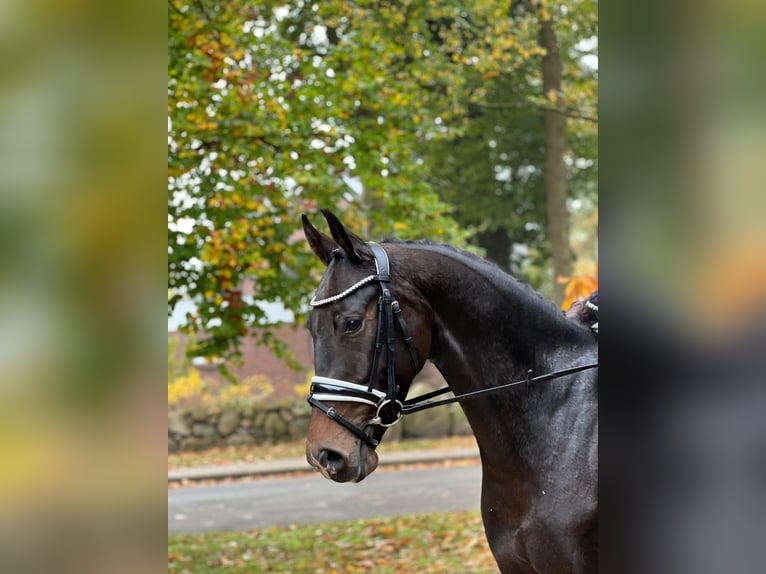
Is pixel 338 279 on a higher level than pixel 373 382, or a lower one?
higher

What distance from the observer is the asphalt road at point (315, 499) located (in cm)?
1051

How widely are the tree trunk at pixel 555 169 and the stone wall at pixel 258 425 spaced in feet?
20.4

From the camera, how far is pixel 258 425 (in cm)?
1767

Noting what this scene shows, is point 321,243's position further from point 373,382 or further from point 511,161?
point 511,161

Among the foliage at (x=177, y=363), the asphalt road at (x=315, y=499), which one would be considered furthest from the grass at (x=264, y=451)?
the asphalt road at (x=315, y=499)

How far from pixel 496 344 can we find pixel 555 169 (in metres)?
10.6

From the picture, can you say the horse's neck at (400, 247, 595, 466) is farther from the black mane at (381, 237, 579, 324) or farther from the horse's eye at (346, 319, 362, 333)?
the horse's eye at (346, 319, 362, 333)

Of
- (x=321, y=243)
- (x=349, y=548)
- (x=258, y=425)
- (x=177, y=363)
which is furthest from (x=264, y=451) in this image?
(x=321, y=243)

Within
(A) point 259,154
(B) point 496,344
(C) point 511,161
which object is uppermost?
(C) point 511,161

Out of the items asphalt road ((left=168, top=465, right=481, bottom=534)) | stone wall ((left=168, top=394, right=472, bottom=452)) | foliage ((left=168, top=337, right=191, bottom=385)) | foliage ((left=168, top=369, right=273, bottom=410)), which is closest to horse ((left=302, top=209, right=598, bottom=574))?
asphalt road ((left=168, top=465, right=481, bottom=534))

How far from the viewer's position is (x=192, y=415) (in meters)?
17.4
